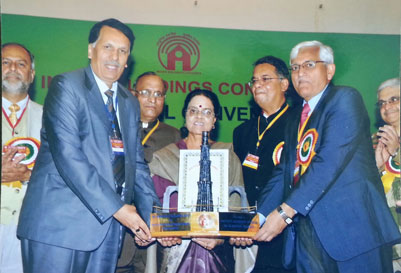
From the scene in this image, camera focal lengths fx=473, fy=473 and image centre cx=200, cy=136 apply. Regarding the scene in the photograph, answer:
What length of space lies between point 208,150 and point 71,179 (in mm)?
1031

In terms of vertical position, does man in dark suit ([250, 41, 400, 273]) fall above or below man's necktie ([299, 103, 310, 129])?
below

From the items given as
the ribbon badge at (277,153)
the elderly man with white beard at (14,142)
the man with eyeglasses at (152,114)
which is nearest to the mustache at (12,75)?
the elderly man with white beard at (14,142)

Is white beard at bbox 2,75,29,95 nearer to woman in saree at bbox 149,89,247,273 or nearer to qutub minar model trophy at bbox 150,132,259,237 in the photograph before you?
woman in saree at bbox 149,89,247,273

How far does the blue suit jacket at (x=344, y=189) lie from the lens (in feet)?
11.1

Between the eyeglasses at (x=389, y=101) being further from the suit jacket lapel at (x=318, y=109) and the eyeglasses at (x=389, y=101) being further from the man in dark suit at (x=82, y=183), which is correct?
the man in dark suit at (x=82, y=183)

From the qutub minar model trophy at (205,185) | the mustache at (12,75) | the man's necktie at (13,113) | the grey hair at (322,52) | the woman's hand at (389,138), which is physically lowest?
the qutub minar model trophy at (205,185)

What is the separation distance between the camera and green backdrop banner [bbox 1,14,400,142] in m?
4.17

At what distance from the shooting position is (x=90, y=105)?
339 cm

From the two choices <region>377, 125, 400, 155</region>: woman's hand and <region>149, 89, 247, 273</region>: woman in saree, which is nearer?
<region>149, 89, 247, 273</region>: woman in saree

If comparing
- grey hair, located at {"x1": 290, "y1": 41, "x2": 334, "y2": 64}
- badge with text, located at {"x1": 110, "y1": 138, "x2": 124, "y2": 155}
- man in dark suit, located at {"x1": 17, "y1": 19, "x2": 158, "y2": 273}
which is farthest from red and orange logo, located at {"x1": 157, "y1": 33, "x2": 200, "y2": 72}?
badge with text, located at {"x1": 110, "y1": 138, "x2": 124, "y2": 155}

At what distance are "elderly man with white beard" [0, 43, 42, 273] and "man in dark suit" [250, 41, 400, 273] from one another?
74.1 inches

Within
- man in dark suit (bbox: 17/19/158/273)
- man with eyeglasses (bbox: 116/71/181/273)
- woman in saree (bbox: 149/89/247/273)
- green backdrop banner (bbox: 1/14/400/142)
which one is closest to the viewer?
man in dark suit (bbox: 17/19/158/273)

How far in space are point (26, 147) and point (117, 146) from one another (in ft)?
2.60

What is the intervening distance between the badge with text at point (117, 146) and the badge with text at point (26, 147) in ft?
2.28
